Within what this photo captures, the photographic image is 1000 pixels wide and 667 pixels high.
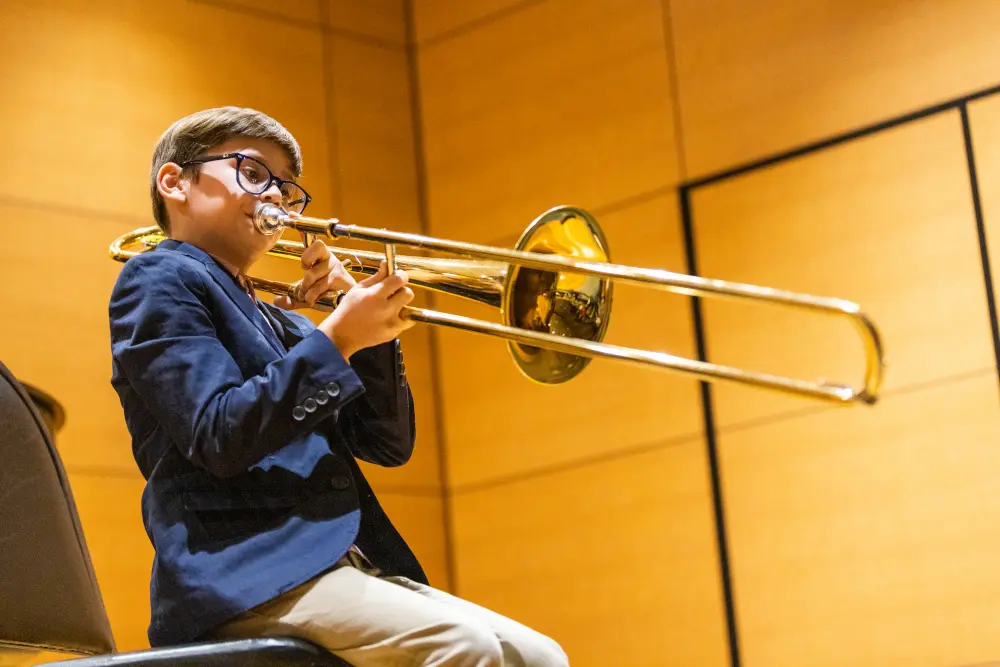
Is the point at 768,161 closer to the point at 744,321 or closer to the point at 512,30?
the point at 744,321

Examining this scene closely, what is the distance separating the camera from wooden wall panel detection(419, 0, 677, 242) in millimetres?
4180

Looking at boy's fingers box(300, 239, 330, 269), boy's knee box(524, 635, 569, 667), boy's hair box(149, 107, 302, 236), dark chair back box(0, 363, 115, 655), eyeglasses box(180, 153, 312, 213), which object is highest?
boy's hair box(149, 107, 302, 236)

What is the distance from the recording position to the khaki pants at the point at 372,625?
166 centimetres

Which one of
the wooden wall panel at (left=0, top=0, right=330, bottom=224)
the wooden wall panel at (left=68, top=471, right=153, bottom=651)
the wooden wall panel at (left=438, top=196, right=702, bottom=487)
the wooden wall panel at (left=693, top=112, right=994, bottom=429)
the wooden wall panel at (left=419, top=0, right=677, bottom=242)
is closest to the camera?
the wooden wall panel at (left=693, top=112, right=994, bottom=429)

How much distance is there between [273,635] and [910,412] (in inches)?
91.1

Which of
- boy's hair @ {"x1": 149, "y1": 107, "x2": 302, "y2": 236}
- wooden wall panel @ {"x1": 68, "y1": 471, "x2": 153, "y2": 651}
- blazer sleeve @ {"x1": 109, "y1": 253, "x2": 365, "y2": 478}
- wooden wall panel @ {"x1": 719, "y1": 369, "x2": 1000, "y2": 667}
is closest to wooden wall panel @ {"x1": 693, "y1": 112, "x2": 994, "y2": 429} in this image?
wooden wall panel @ {"x1": 719, "y1": 369, "x2": 1000, "y2": 667}

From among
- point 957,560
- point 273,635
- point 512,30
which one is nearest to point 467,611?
point 273,635

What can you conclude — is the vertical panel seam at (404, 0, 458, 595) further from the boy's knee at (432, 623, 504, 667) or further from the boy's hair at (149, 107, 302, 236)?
the boy's knee at (432, 623, 504, 667)

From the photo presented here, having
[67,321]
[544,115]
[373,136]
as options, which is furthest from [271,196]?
[373,136]

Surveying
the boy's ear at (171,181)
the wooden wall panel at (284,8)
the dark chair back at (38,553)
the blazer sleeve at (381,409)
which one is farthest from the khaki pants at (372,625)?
the wooden wall panel at (284,8)

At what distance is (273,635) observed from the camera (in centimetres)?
168

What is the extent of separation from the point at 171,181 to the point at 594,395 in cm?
234

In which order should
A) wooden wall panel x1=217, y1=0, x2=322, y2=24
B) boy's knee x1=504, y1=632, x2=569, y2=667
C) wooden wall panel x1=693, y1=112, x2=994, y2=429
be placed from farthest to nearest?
wooden wall panel x1=217, y1=0, x2=322, y2=24 → wooden wall panel x1=693, y1=112, x2=994, y2=429 → boy's knee x1=504, y1=632, x2=569, y2=667

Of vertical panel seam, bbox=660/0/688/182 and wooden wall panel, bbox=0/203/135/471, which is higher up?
vertical panel seam, bbox=660/0/688/182
